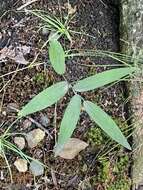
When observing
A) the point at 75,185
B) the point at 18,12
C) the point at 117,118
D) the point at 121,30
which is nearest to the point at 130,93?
the point at 117,118

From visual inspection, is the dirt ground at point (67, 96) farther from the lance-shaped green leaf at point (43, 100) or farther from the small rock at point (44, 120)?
the lance-shaped green leaf at point (43, 100)

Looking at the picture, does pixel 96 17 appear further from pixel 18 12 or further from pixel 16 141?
pixel 16 141

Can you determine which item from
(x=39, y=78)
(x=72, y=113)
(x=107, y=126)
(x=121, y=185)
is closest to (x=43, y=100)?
(x=72, y=113)

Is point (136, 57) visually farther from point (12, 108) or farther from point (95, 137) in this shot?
point (12, 108)

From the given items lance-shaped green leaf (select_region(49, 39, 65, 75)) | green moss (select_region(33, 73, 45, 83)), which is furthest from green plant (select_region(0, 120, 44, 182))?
lance-shaped green leaf (select_region(49, 39, 65, 75))

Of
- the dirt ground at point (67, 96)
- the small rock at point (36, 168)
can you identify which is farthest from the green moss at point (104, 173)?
the small rock at point (36, 168)
